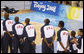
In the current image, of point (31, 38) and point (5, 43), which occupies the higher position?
point (31, 38)

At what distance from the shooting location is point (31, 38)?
10492 mm

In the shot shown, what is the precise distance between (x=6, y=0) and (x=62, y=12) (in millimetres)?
9737

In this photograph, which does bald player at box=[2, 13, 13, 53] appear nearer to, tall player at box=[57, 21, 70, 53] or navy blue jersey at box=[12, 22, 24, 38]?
navy blue jersey at box=[12, 22, 24, 38]

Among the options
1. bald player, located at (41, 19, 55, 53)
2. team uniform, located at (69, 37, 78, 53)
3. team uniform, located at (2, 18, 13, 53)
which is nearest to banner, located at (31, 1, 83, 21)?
bald player, located at (41, 19, 55, 53)

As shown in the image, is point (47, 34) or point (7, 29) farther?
point (7, 29)

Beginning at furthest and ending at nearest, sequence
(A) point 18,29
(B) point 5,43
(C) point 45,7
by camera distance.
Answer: (C) point 45,7, (B) point 5,43, (A) point 18,29

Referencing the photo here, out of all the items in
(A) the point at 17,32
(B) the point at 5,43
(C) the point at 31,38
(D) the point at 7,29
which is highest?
(D) the point at 7,29

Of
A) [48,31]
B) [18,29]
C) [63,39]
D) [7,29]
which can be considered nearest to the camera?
[63,39]

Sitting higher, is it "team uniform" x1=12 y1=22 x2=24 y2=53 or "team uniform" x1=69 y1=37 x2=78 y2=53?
"team uniform" x1=12 y1=22 x2=24 y2=53

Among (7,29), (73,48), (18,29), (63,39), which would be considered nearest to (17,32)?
(18,29)

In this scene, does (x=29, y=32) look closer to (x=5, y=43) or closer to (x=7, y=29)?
(x=7, y=29)

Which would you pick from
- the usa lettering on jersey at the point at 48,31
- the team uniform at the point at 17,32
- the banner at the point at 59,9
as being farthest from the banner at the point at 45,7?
the usa lettering on jersey at the point at 48,31

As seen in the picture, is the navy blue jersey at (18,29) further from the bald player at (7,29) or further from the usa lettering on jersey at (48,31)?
the usa lettering on jersey at (48,31)

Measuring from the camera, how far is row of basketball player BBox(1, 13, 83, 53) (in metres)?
9.91
